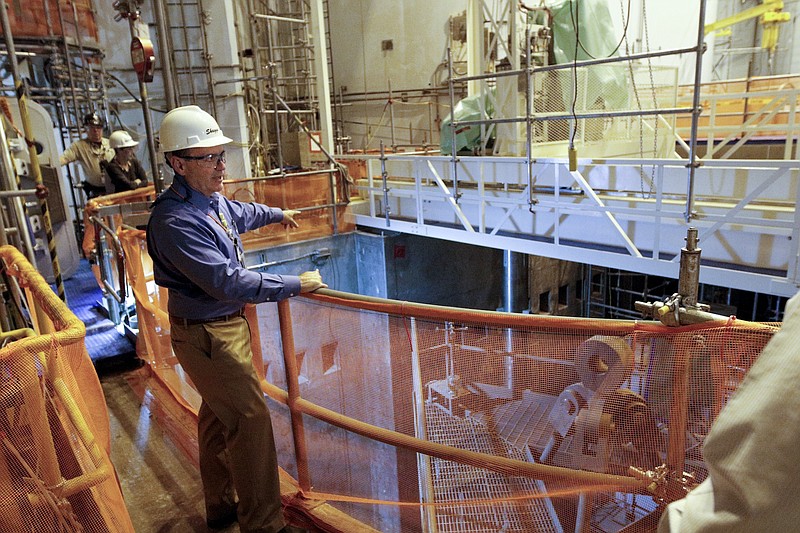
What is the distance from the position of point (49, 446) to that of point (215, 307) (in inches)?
42.3

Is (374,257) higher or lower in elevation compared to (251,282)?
lower

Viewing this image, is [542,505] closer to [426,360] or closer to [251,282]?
[426,360]

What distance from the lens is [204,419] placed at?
3.11m

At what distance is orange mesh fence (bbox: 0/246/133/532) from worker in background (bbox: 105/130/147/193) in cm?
697

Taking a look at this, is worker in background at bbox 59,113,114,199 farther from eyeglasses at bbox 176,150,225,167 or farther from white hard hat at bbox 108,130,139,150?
eyeglasses at bbox 176,150,225,167

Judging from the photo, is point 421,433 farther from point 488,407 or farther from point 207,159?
point 207,159

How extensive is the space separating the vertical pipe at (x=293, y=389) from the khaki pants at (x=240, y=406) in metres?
0.20

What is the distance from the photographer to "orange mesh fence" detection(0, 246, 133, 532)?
1724 millimetres

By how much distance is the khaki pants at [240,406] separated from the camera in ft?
9.06

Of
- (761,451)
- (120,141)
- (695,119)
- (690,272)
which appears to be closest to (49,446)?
(761,451)

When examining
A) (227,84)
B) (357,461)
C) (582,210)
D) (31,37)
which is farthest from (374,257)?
(357,461)

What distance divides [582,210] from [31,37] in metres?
9.02

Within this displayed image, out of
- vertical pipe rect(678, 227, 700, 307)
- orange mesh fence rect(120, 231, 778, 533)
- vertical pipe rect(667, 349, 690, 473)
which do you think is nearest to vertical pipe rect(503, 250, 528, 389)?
orange mesh fence rect(120, 231, 778, 533)

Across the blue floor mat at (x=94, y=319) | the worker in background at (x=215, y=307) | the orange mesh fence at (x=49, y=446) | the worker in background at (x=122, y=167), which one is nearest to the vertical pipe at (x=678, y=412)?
the worker in background at (x=215, y=307)
